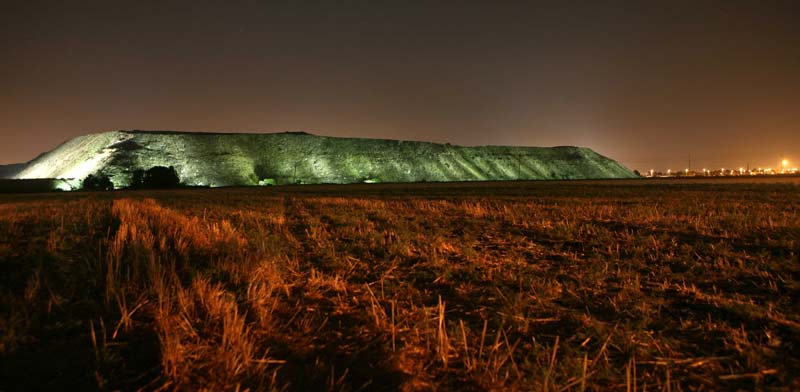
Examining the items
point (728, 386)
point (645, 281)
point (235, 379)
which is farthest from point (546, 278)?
point (235, 379)

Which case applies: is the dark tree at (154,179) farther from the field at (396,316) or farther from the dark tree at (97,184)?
the field at (396,316)

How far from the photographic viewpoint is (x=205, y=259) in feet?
22.1

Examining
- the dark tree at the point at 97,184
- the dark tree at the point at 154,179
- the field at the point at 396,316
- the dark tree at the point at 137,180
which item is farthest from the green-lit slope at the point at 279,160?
the field at the point at 396,316

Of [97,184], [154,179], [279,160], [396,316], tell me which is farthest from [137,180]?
[396,316]

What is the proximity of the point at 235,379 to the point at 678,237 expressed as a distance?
35.7ft

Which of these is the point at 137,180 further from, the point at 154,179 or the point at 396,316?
the point at 396,316

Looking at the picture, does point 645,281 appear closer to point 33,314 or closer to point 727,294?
point 727,294

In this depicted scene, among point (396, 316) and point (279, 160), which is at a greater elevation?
point (279, 160)

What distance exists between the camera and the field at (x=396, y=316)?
3.18 meters

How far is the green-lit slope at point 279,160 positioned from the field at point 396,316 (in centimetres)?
9028

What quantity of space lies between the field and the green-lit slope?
90.3m

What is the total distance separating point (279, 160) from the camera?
112062 mm

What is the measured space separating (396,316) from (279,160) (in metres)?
114

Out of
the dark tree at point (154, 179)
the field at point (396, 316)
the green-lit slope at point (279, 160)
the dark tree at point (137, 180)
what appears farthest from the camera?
the green-lit slope at point (279, 160)
